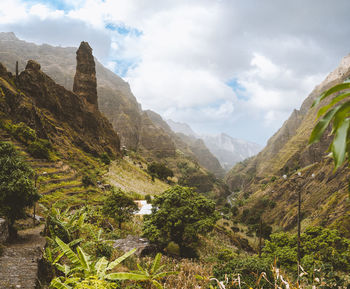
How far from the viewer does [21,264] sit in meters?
4.90

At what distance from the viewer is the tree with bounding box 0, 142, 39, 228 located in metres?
6.36

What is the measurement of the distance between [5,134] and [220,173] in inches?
7417

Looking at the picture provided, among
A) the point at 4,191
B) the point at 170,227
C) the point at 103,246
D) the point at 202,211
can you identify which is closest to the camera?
the point at 4,191

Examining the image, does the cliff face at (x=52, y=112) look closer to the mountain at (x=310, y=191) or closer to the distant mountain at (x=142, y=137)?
the mountain at (x=310, y=191)

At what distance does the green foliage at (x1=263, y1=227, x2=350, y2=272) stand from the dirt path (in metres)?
9.48

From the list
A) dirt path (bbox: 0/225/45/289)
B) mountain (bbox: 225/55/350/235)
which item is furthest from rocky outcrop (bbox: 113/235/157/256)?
mountain (bbox: 225/55/350/235)

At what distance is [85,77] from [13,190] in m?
54.4

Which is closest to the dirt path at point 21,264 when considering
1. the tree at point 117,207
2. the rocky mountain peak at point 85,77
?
the tree at point 117,207

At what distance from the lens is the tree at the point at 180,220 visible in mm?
10531

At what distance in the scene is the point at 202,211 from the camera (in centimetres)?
1163

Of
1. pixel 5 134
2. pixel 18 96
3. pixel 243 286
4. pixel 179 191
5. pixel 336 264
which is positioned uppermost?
pixel 18 96

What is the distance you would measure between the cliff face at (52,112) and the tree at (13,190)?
976 inches

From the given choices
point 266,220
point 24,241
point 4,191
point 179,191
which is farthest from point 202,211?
point 266,220

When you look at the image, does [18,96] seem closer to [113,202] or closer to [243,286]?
[113,202]
